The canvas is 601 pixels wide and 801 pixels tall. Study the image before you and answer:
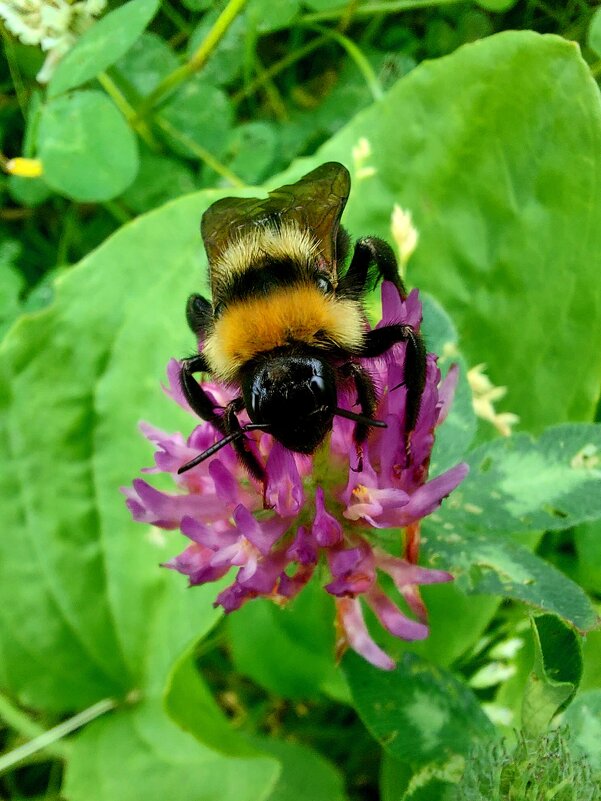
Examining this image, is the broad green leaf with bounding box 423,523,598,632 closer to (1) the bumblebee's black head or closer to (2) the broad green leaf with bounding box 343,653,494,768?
(2) the broad green leaf with bounding box 343,653,494,768

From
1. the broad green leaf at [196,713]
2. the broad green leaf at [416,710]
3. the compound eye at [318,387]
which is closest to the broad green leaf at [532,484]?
the broad green leaf at [416,710]

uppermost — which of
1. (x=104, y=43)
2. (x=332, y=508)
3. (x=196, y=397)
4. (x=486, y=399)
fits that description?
(x=104, y=43)

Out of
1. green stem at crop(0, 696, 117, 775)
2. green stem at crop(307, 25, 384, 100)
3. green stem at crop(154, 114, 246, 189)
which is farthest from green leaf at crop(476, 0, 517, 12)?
green stem at crop(0, 696, 117, 775)

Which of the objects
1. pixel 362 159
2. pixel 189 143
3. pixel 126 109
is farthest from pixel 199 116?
pixel 362 159

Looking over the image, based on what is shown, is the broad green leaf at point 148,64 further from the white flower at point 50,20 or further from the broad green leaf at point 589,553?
the broad green leaf at point 589,553

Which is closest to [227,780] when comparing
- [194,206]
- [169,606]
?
[169,606]

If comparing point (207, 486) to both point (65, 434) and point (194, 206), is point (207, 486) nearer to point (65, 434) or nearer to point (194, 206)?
point (65, 434)

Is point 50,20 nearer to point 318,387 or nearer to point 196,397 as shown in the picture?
point 196,397
